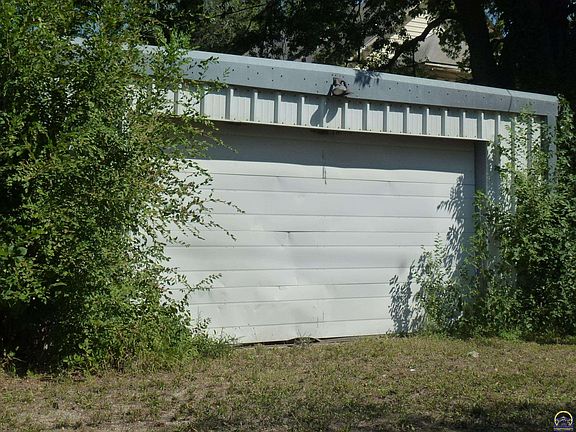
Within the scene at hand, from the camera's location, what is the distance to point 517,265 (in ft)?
29.7

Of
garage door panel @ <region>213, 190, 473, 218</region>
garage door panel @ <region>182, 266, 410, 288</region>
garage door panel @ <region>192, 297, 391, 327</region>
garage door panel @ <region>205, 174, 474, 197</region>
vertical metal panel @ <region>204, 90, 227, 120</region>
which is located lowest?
garage door panel @ <region>192, 297, 391, 327</region>

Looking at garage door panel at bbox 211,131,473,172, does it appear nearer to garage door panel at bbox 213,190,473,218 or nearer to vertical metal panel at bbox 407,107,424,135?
vertical metal panel at bbox 407,107,424,135

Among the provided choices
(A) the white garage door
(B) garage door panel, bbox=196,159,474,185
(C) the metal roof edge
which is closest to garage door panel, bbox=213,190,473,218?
(A) the white garage door

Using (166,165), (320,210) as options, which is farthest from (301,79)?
(166,165)

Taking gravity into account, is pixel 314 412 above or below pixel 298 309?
below

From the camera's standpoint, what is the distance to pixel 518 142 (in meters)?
9.34

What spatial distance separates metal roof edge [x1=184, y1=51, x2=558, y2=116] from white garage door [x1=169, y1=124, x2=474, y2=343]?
49 cm

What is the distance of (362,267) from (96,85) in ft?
12.6

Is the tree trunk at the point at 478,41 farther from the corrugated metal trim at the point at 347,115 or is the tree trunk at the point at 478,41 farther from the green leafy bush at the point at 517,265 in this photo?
the green leafy bush at the point at 517,265

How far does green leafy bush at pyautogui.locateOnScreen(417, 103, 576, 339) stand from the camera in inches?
345

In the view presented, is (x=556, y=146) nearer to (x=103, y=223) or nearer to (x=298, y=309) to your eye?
(x=298, y=309)

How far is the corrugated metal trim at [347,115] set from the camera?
7.75m

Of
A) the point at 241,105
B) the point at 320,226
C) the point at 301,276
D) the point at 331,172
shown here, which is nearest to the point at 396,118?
the point at 331,172

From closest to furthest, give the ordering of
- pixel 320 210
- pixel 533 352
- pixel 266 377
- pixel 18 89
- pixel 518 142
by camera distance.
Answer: pixel 18 89, pixel 266 377, pixel 533 352, pixel 320 210, pixel 518 142
